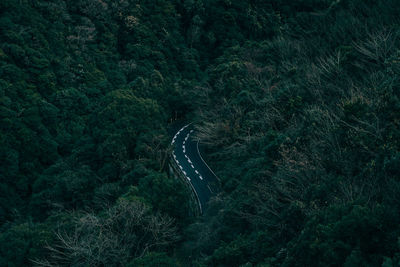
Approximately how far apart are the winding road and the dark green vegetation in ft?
3.90

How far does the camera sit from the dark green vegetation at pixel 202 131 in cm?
1603

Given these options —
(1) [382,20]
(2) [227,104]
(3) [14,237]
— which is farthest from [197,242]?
(1) [382,20]

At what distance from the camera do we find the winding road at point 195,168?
30359mm

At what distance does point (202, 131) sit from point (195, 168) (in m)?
3.96

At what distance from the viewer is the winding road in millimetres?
30359

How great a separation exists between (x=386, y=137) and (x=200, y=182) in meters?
18.0

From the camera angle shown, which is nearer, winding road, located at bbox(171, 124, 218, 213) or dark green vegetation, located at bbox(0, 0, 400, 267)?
dark green vegetation, located at bbox(0, 0, 400, 267)

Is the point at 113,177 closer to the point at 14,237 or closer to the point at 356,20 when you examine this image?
the point at 14,237

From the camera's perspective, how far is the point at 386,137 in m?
16.1

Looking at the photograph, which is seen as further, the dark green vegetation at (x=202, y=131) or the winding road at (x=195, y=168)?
the winding road at (x=195, y=168)

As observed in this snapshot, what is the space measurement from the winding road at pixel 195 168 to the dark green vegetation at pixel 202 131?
3.90ft

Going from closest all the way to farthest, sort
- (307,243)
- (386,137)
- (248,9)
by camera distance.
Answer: (307,243) → (386,137) → (248,9)

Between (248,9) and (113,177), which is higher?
(248,9)

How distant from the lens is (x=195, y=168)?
33.8 m
